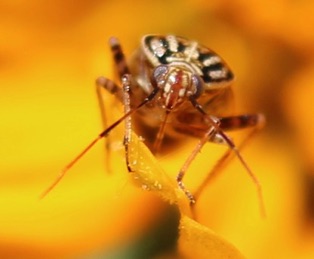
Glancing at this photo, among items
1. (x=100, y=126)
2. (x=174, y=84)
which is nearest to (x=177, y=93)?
(x=174, y=84)

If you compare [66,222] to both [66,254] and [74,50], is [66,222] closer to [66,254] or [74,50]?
[66,254]

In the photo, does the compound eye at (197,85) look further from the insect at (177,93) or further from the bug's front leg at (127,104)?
the bug's front leg at (127,104)

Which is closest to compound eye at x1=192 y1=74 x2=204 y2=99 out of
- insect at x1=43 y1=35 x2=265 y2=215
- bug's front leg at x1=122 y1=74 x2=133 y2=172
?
insect at x1=43 y1=35 x2=265 y2=215

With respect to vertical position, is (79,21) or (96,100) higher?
(79,21)

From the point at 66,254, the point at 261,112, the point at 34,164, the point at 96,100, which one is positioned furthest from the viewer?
the point at 261,112

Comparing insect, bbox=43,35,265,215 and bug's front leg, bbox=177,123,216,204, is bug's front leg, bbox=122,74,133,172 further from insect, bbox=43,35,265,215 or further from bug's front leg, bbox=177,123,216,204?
bug's front leg, bbox=177,123,216,204

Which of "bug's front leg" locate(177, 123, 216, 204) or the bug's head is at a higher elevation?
the bug's head

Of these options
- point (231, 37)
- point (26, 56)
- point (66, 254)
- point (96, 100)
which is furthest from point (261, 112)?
point (66, 254)
